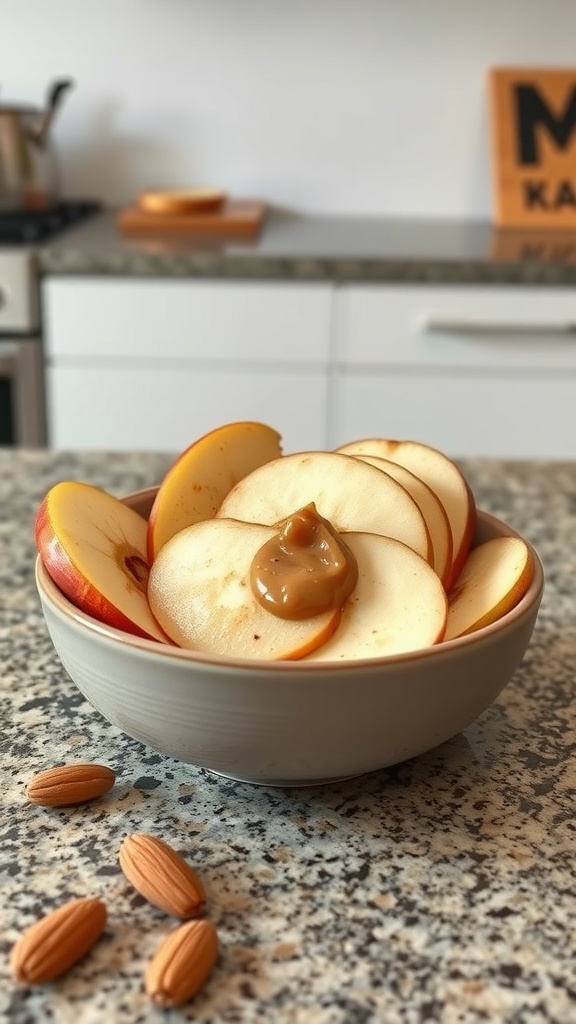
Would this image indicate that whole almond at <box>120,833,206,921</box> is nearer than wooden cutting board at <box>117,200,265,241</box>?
Yes

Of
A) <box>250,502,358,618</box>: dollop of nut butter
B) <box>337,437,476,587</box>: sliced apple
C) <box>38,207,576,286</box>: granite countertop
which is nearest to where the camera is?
<box>250,502,358,618</box>: dollop of nut butter

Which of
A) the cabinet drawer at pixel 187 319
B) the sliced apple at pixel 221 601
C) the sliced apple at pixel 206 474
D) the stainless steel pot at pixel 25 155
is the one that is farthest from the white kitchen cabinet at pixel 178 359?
the sliced apple at pixel 221 601

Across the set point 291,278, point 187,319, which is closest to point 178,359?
point 187,319

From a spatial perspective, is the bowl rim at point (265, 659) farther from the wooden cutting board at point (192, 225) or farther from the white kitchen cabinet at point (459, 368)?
the wooden cutting board at point (192, 225)

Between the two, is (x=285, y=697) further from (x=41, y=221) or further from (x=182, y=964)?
(x=41, y=221)

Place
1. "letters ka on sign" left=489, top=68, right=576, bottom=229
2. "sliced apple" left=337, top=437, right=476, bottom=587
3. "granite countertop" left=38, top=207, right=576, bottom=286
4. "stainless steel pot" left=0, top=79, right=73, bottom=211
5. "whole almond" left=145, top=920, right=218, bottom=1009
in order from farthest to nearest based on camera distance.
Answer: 1. "letters ka on sign" left=489, top=68, right=576, bottom=229
2. "stainless steel pot" left=0, top=79, right=73, bottom=211
3. "granite countertop" left=38, top=207, right=576, bottom=286
4. "sliced apple" left=337, top=437, right=476, bottom=587
5. "whole almond" left=145, top=920, right=218, bottom=1009

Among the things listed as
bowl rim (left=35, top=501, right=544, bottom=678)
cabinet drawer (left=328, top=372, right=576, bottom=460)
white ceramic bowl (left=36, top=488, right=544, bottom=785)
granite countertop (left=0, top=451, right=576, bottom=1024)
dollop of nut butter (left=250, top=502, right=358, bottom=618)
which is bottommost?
cabinet drawer (left=328, top=372, right=576, bottom=460)

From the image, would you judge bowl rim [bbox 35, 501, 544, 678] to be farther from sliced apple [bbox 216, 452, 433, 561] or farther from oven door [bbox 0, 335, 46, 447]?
oven door [bbox 0, 335, 46, 447]

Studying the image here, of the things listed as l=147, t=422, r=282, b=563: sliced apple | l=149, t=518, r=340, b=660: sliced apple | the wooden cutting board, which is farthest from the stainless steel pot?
l=149, t=518, r=340, b=660: sliced apple
